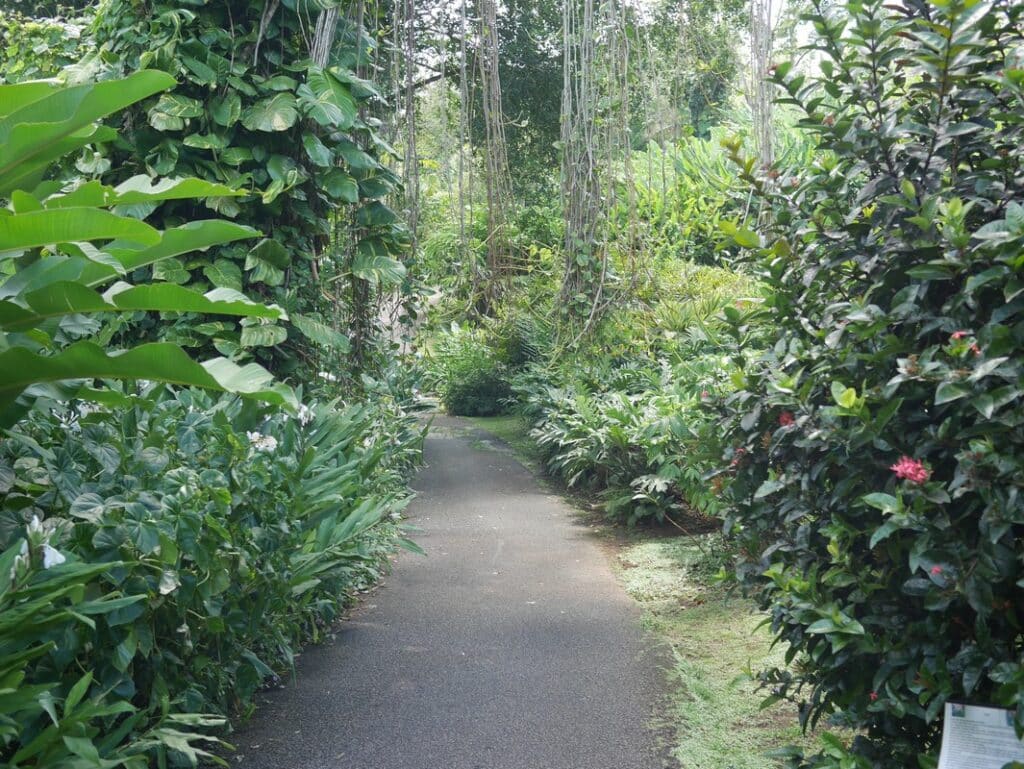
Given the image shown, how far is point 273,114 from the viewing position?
5574mm

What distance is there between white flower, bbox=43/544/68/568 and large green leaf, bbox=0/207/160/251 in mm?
833

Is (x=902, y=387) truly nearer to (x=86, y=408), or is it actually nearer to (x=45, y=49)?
(x=86, y=408)

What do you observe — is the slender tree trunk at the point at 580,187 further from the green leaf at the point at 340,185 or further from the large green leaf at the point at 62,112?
the large green leaf at the point at 62,112

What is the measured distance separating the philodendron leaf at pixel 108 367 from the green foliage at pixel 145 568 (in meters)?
0.32

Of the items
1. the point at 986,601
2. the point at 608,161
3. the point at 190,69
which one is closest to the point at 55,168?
the point at 190,69

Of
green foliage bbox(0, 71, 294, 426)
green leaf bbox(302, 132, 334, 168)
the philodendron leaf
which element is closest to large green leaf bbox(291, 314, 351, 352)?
green leaf bbox(302, 132, 334, 168)

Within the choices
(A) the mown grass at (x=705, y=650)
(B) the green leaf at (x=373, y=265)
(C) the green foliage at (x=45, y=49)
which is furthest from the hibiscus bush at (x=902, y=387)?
(C) the green foliage at (x=45, y=49)

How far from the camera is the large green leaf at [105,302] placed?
2.63m

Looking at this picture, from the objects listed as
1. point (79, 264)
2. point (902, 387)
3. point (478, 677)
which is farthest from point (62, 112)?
point (478, 677)

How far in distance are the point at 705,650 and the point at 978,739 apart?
94.2 inches

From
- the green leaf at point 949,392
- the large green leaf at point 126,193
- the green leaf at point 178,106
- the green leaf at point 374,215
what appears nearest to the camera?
the green leaf at point 949,392

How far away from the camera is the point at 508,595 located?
5562mm

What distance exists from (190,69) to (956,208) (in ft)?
14.8

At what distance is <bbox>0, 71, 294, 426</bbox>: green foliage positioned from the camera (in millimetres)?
2607
